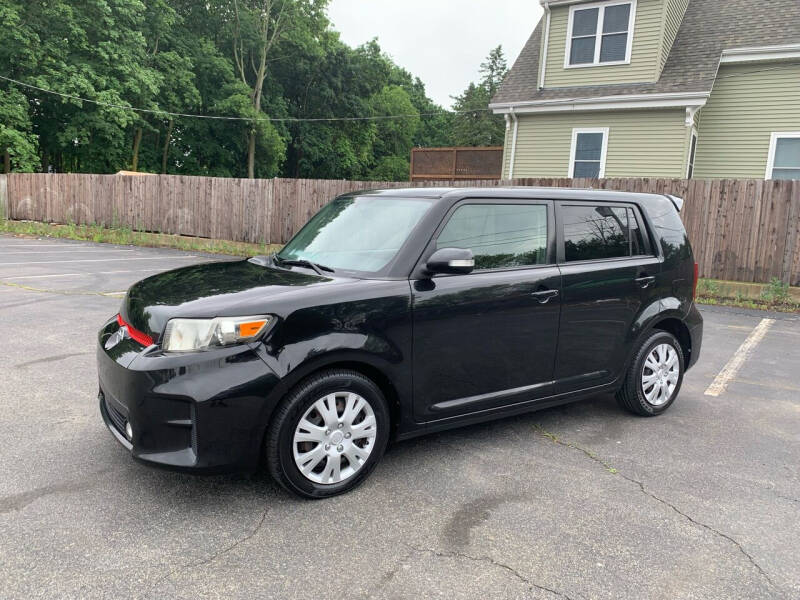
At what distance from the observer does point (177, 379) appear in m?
2.88

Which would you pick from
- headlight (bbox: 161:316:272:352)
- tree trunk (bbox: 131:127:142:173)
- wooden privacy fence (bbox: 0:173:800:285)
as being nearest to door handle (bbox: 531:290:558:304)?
headlight (bbox: 161:316:272:352)

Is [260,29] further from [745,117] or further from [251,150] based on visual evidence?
[745,117]

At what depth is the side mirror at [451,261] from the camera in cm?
337

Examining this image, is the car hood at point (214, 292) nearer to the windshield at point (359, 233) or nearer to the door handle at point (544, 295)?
the windshield at point (359, 233)

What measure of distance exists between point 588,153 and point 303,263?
14.5 meters

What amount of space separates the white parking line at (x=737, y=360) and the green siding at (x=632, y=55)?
905cm

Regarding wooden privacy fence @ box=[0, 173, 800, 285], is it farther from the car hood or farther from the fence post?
the car hood

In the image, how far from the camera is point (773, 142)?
15.2 m

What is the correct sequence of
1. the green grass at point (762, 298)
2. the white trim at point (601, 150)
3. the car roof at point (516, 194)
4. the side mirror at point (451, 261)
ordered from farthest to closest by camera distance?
the white trim at point (601, 150) < the green grass at point (762, 298) < the car roof at point (516, 194) < the side mirror at point (451, 261)

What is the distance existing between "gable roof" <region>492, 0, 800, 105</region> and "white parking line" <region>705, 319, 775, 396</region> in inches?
334

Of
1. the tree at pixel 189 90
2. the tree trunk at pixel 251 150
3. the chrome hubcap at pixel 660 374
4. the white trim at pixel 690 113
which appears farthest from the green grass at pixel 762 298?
the tree trunk at pixel 251 150

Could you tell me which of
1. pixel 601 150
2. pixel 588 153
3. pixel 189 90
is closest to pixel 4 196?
pixel 189 90

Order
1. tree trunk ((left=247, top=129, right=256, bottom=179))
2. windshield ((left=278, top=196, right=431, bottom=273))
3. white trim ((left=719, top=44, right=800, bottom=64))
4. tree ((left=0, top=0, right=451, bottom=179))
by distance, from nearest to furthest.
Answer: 1. windshield ((left=278, top=196, right=431, bottom=273))
2. white trim ((left=719, top=44, right=800, bottom=64))
3. tree ((left=0, top=0, right=451, bottom=179))
4. tree trunk ((left=247, top=129, right=256, bottom=179))

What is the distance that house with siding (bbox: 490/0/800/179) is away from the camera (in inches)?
591
